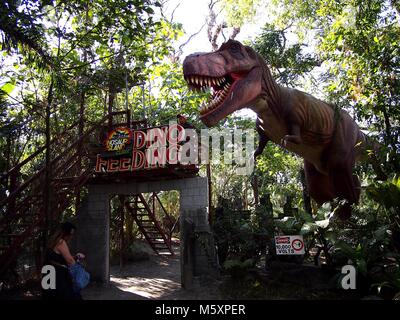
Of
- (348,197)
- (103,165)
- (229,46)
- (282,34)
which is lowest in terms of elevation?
(348,197)

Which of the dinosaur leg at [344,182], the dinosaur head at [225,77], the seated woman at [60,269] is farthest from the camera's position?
the dinosaur leg at [344,182]

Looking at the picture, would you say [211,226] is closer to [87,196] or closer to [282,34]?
[87,196]

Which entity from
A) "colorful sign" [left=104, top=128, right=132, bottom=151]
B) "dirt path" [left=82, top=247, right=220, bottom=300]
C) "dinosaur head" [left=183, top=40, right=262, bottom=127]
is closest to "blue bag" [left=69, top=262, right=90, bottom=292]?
Answer: "dinosaur head" [left=183, top=40, right=262, bottom=127]

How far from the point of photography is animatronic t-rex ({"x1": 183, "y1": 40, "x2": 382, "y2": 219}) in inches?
176

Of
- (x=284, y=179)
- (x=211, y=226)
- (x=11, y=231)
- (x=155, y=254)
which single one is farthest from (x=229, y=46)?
(x=284, y=179)

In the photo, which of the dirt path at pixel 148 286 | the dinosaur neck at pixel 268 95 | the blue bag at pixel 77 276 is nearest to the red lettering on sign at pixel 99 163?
the dirt path at pixel 148 286

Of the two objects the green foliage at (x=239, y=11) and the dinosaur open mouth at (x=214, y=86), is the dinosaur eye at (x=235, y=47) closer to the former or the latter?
the dinosaur open mouth at (x=214, y=86)

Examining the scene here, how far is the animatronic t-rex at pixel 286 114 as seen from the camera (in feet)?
14.6

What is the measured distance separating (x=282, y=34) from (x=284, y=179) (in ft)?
28.9

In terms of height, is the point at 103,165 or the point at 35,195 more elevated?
the point at 103,165

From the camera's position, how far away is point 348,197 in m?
5.68

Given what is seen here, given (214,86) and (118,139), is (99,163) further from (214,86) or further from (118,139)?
(214,86)

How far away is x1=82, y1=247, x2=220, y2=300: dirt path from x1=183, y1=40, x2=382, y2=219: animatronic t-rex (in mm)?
2648

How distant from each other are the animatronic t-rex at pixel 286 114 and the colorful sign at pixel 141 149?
2.40m
